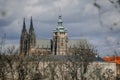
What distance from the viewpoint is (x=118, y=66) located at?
172375 mm

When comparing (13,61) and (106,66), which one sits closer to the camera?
(13,61)

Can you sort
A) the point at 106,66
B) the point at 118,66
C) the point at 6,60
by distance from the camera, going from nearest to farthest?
the point at 6,60
the point at 106,66
the point at 118,66

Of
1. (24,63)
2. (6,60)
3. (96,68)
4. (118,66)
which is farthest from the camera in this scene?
(118,66)

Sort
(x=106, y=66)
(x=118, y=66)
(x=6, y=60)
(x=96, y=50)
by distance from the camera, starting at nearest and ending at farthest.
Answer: (x=6, y=60)
(x=96, y=50)
(x=106, y=66)
(x=118, y=66)

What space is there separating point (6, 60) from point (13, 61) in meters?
2.67

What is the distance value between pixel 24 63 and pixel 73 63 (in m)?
13.8

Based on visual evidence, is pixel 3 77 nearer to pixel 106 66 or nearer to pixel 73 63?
pixel 73 63

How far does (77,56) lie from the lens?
111m

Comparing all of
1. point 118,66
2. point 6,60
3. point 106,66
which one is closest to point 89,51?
point 6,60

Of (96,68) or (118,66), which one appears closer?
(96,68)

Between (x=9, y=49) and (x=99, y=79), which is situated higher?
(x=9, y=49)

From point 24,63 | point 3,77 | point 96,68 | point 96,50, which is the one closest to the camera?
point 3,77

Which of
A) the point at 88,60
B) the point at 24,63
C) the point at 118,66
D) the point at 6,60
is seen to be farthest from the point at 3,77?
the point at 118,66

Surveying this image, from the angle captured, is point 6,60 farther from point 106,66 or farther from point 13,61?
point 106,66
